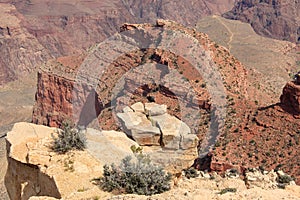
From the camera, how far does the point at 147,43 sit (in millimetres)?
49344

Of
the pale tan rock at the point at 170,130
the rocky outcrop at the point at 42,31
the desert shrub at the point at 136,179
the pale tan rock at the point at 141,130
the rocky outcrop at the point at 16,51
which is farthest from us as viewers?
the rocky outcrop at the point at 42,31

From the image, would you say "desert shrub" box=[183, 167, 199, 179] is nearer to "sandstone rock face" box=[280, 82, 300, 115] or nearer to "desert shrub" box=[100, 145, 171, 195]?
"desert shrub" box=[100, 145, 171, 195]

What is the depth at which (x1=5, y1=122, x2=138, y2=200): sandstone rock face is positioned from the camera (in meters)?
15.6

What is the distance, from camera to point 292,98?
33.6m

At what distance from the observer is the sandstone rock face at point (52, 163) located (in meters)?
15.6

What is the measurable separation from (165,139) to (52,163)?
575 centimetres

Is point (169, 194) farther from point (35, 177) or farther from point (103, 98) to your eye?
point (103, 98)

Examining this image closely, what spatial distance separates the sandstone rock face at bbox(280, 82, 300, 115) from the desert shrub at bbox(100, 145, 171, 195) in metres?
20.9

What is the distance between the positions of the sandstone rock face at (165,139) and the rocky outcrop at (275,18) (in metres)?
162

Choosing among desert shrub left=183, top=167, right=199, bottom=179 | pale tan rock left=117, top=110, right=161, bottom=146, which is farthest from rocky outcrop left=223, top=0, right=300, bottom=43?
pale tan rock left=117, top=110, right=161, bottom=146

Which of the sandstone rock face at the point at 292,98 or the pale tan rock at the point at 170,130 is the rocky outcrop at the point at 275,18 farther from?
the pale tan rock at the point at 170,130

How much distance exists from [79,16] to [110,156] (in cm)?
17719

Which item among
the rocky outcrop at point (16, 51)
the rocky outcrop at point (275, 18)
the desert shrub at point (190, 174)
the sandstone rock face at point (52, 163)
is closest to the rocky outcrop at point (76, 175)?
the sandstone rock face at point (52, 163)

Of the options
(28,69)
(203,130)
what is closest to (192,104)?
(203,130)
